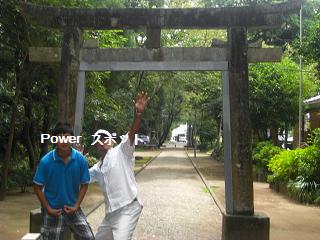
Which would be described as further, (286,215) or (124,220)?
(286,215)

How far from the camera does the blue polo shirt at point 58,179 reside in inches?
197

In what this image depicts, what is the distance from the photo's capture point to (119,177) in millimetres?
5422

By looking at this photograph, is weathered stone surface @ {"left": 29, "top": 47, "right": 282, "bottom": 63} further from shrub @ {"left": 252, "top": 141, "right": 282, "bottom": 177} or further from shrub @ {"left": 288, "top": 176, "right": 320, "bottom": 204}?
shrub @ {"left": 252, "top": 141, "right": 282, "bottom": 177}

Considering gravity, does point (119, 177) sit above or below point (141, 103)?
below

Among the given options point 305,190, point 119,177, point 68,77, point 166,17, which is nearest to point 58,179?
point 119,177

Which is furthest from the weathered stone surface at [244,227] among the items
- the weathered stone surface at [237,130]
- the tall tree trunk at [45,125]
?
the tall tree trunk at [45,125]

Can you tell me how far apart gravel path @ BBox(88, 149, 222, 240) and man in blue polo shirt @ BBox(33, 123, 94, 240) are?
4026mm

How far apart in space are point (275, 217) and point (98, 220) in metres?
4.08

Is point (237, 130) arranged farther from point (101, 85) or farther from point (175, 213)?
point (101, 85)

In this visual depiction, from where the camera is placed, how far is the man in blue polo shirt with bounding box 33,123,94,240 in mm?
5000

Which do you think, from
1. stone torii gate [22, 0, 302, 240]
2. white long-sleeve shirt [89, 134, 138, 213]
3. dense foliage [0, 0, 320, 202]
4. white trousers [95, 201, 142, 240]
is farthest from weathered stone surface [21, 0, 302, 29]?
white trousers [95, 201, 142, 240]

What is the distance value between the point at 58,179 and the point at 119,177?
0.71 metres

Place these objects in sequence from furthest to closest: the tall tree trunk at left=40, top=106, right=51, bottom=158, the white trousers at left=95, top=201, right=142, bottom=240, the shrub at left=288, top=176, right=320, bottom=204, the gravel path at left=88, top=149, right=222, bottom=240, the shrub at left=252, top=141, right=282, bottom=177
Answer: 1. the shrub at left=252, top=141, right=282, bottom=177
2. the tall tree trunk at left=40, top=106, right=51, bottom=158
3. the shrub at left=288, top=176, right=320, bottom=204
4. the gravel path at left=88, top=149, right=222, bottom=240
5. the white trousers at left=95, top=201, right=142, bottom=240

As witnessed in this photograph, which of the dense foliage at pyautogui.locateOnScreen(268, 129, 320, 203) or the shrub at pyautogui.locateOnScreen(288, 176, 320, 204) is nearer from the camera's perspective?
the shrub at pyautogui.locateOnScreen(288, 176, 320, 204)
